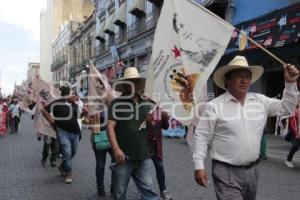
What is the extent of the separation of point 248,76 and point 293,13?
12.5 metres

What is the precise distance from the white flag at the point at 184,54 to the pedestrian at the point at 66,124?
3.46 metres

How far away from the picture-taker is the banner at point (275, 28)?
16.1 m

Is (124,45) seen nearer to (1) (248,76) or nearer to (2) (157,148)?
(2) (157,148)

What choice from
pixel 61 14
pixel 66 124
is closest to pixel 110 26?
pixel 66 124

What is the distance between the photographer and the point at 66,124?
914 cm

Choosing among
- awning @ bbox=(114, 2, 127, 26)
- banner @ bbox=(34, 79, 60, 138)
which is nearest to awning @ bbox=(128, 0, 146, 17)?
awning @ bbox=(114, 2, 127, 26)

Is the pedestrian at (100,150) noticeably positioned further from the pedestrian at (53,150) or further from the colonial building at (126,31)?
the colonial building at (126,31)

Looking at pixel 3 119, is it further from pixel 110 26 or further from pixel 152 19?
pixel 110 26

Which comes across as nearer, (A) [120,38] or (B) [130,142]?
(B) [130,142]

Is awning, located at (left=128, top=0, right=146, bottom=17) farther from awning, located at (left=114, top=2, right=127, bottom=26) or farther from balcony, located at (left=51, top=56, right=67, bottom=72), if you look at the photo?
balcony, located at (left=51, top=56, right=67, bottom=72)

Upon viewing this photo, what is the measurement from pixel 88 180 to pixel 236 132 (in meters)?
5.43

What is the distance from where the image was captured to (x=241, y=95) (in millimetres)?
4434

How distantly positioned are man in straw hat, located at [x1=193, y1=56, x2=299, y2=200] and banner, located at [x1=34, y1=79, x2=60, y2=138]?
21.2 ft

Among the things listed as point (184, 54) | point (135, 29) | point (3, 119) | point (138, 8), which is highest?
point (138, 8)
